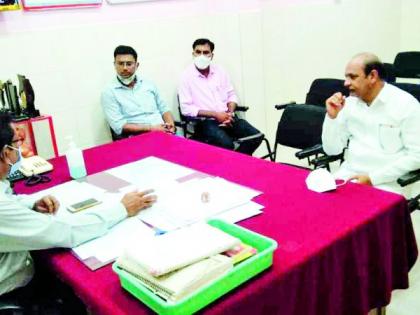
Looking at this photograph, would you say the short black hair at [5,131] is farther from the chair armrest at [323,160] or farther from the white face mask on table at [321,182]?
the chair armrest at [323,160]

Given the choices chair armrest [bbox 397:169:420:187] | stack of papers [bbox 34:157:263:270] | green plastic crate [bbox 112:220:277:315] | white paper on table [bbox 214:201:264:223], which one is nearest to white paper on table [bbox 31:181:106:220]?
stack of papers [bbox 34:157:263:270]

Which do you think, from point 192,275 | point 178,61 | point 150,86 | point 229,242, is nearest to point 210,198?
point 229,242

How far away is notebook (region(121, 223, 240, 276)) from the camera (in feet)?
3.32

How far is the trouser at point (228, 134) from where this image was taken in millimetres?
3521

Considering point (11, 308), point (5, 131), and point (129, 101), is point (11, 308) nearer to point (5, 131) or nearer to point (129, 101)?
point (5, 131)

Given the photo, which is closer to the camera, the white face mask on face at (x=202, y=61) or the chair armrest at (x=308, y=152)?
the chair armrest at (x=308, y=152)

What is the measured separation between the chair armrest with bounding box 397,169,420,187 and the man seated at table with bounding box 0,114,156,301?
124 cm

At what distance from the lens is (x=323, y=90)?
10.8ft

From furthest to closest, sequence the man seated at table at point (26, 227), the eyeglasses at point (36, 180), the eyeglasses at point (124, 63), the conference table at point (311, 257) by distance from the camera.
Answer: the eyeglasses at point (124, 63) → the eyeglasses at point (36, 180) → the man seated at table at point (26, 227) → the conference table at point (311, 257)

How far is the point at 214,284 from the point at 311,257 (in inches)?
13.1

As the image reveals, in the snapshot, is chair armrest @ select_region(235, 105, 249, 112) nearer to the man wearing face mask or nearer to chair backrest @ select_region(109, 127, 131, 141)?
the man wearing face mask

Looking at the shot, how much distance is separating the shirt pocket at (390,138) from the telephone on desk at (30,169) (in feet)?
5.48

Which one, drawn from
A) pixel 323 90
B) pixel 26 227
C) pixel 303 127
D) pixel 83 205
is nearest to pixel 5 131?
pixel 26 227

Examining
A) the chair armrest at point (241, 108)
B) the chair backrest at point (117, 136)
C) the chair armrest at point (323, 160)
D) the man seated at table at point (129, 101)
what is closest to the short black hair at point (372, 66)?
the chair armrest at point (323, 160)
